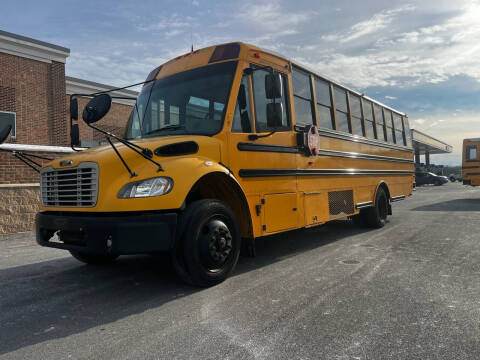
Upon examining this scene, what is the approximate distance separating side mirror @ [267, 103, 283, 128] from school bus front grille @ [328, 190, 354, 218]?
2.12 metres

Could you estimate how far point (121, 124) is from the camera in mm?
19297

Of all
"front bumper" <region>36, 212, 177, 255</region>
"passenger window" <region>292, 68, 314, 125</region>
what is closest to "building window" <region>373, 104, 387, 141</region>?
"passenger window" <region>292, 68, 314, 125</region>

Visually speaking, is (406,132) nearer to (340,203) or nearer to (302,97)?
(340,203)

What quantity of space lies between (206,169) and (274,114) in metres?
1.22

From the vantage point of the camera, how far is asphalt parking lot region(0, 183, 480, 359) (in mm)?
2486

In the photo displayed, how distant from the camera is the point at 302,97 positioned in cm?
561

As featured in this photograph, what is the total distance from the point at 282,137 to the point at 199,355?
3.20 meters

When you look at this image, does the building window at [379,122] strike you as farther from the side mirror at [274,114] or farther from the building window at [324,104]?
the side mirror at [274,114]

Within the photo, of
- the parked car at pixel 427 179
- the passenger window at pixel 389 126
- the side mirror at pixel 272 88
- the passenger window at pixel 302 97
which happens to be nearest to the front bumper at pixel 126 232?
the side mirror at pixel 272 88

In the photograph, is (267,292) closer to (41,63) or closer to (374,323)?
(374,323)

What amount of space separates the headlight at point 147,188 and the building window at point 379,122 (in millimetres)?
6374

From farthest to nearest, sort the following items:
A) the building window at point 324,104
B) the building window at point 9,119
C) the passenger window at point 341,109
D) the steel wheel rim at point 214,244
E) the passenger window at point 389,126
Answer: the building window at point 9,119 → the passenger window at point 389,126 → the passenger window at point 341,109 → the building window at point 324,104 → the steel wheel rim at point 214,244

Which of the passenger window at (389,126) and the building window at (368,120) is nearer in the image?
the building window at (368,120)

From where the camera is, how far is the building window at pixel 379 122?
8500 mm
